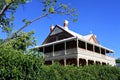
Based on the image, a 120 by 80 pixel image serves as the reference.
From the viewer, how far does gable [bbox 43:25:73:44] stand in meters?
43.3

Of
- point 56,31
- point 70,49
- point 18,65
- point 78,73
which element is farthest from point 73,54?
point 18,65

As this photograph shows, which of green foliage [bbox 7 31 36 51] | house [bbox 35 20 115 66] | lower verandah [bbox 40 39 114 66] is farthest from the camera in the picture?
house [bbox 35 20 115 66]

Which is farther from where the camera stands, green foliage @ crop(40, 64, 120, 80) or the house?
the house

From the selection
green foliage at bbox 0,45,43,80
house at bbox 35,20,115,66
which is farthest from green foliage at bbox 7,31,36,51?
green foliage at bbox 0,45,43,80

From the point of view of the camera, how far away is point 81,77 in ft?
50.6

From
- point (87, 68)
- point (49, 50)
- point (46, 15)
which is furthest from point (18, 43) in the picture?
point (49, 50)

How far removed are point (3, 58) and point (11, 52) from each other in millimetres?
516

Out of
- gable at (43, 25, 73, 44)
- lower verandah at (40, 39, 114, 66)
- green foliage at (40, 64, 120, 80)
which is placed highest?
A: gable at (43, 25, 73, 44)

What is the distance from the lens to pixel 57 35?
44688 mm

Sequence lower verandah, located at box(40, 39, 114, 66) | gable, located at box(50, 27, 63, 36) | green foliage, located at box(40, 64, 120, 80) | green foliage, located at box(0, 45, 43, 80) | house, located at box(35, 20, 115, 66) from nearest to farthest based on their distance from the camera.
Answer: green foliage, located at box(0, 45, 43, 80) < green foliage, located at box(40, 64, 120, 80) < lower verandah, located at box(40, 39, 114, 66) < house, located at box(35, 20, 115, 66) < gable, located at box(50, 27, 63, 36)

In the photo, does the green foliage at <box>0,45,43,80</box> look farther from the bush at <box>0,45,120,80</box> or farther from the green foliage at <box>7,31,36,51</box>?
the green foliage at <box>7,31,36,51</box>

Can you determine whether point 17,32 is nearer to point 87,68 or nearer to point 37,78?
point 87,68

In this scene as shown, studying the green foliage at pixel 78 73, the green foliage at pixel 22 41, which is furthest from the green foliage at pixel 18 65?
the green foliage at pixel 22 41

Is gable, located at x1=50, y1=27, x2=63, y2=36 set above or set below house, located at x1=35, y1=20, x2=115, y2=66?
above
